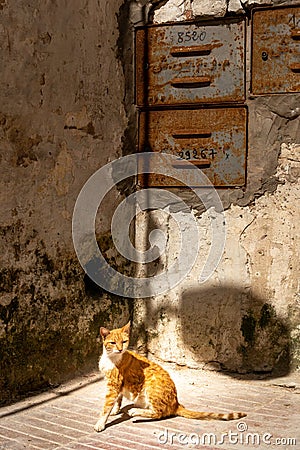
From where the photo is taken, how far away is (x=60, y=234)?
4.46m

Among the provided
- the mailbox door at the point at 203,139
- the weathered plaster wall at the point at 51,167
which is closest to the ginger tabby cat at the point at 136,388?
the weathered plaster wall at the point at 51,167

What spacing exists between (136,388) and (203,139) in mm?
1742

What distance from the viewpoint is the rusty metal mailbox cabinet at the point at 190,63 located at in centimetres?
467

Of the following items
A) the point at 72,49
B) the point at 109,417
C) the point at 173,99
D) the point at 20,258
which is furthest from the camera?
the point at 173,99

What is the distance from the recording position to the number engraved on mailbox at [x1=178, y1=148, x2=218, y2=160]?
477 centimetres

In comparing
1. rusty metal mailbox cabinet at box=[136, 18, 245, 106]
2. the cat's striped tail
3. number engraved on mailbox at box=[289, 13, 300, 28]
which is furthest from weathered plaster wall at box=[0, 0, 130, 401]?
number engraved on mailbox at box=[289, 13, 300, 28]

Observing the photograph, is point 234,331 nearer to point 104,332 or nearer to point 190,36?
point 104,332

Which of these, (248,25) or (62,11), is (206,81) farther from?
(62,11)

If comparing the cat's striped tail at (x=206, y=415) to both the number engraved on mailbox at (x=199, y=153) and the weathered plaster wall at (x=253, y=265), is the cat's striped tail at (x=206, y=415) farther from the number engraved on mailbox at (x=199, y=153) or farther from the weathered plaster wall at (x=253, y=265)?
the number engraved on mailbox at (x=199, y=153)

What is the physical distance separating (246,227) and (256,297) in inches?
17.5

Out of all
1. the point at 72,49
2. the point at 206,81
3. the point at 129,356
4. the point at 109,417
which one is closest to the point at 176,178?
the point at 206,81

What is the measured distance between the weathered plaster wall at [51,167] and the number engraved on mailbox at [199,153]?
16.9 inches

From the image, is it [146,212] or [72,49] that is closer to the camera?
[72,49]

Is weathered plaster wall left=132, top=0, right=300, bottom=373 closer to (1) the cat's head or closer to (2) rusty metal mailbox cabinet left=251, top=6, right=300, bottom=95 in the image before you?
(2) rusty metal mailbox cabinet left=251, top=6, right=300, bottom=95
